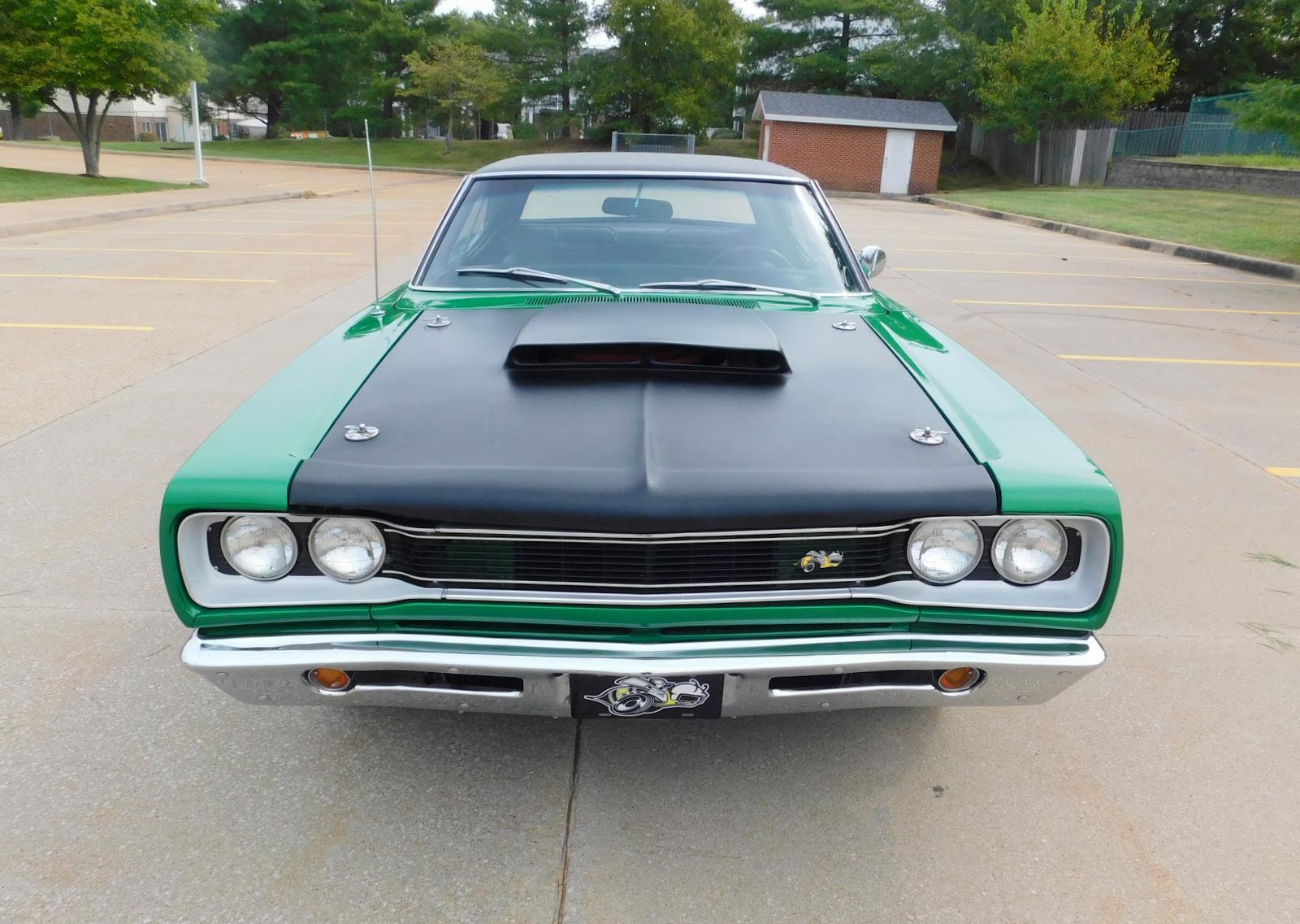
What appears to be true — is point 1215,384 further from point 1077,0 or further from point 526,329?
point 1077,0

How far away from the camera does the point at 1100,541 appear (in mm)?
2098

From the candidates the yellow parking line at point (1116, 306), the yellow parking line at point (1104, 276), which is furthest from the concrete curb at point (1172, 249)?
the yellow parking line at point (1116, 306)

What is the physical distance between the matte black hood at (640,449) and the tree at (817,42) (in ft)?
141

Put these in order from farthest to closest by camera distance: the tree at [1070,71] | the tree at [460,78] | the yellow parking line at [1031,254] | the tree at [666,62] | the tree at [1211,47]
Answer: the tree at [460,78], the tree at [666,62], the tree at [1211,47], the tree at [1070,71], the yellow parking line at [1031,254]

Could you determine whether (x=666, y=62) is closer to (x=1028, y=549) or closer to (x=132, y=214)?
(x=132, y=214)

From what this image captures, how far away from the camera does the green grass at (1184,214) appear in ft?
48.3

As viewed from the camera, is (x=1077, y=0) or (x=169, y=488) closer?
(x=169, y=488)

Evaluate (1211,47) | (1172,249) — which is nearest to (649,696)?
(1172,249)

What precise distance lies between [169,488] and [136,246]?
11.7 meters

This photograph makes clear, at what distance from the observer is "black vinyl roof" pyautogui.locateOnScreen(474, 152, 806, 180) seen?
3.65 metres

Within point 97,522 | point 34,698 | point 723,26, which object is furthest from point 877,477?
point 723,26

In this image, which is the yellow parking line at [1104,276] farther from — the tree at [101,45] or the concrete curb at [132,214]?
the tree at [101,45]

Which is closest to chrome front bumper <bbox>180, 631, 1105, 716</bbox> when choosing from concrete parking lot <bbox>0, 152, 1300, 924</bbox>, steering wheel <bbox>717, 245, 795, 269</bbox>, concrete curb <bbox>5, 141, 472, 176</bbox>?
concrete parking lot <bbox>0, 152, 1300, 924</bbox>

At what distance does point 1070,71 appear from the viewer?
3073 centimetres
